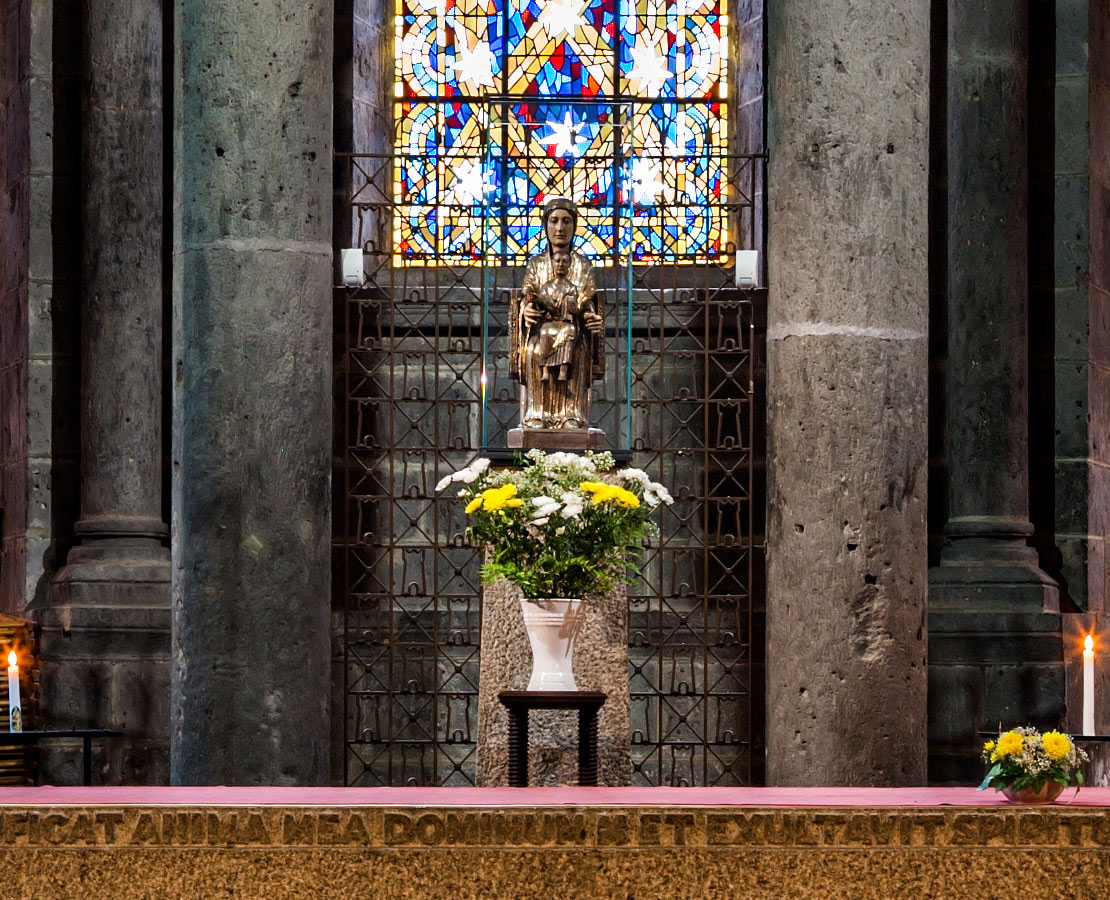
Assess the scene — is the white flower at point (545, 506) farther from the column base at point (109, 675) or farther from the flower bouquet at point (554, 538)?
the column base at point (109, 675)

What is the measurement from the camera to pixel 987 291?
1190 centimetres

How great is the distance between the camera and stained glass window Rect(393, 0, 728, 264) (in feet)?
41.7

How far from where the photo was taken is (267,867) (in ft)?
18.6

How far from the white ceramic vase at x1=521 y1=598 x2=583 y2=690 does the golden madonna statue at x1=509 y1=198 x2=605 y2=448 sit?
55.3 inches

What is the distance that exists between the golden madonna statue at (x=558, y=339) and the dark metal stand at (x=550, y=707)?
1942mm

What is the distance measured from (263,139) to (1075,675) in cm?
556

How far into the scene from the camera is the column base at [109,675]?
37.1 ft

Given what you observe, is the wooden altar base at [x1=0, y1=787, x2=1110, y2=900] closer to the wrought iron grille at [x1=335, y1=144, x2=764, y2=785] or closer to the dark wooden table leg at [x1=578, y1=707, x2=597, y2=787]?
the dark wooden table leg at [x1=578, y1=707, x2=597, y2=787]

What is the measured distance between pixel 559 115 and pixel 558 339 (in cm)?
374

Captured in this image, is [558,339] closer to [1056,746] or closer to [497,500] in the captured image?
[497,500]

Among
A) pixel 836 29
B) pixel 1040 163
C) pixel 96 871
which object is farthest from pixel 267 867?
pixel 1040 163

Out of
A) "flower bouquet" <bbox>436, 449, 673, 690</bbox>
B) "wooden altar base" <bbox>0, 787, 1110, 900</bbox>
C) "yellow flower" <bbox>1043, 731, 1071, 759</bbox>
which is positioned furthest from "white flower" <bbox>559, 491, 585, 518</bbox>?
"yellow flower" <bbox>1043, 731, 1071, 759</bbox>

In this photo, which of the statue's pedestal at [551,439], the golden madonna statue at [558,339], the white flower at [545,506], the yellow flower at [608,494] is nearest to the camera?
the white flower at [545,506]

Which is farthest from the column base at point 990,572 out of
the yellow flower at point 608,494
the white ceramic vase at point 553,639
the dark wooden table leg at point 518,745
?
the dark wooden table leg at point 518,745
